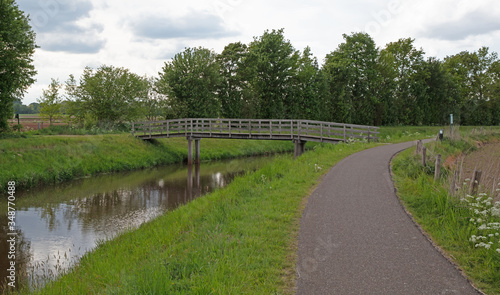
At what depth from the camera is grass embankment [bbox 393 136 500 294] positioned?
564cm

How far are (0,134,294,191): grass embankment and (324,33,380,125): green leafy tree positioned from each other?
17688 mm

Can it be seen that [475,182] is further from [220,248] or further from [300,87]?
[300,87]

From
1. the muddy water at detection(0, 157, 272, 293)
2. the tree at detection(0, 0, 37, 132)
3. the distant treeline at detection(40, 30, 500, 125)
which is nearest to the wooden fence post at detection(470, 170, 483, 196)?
the muddy water at detection(0, 157, 272, 293)

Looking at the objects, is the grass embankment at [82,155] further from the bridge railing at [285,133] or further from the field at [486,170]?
the field at [486,170]

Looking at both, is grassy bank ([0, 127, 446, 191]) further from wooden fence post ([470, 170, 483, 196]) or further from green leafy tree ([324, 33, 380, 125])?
wooden fence post ([470, 170, 483, 196])

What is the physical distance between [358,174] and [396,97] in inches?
1730

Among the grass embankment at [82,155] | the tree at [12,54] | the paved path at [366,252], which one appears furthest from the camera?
the tree at [12,54]

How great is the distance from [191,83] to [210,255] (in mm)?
38411

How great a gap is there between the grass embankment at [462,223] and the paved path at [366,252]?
26 centimetres

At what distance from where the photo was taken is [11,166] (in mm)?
19578

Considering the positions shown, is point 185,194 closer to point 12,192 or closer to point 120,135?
point 12,192

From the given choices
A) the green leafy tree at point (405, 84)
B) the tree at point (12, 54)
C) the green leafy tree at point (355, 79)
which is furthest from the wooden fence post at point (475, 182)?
the green leafy tree at point (405, 84)

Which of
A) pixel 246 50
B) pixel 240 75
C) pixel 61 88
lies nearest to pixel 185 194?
pixel 61 88

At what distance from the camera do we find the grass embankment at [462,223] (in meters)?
5.64
